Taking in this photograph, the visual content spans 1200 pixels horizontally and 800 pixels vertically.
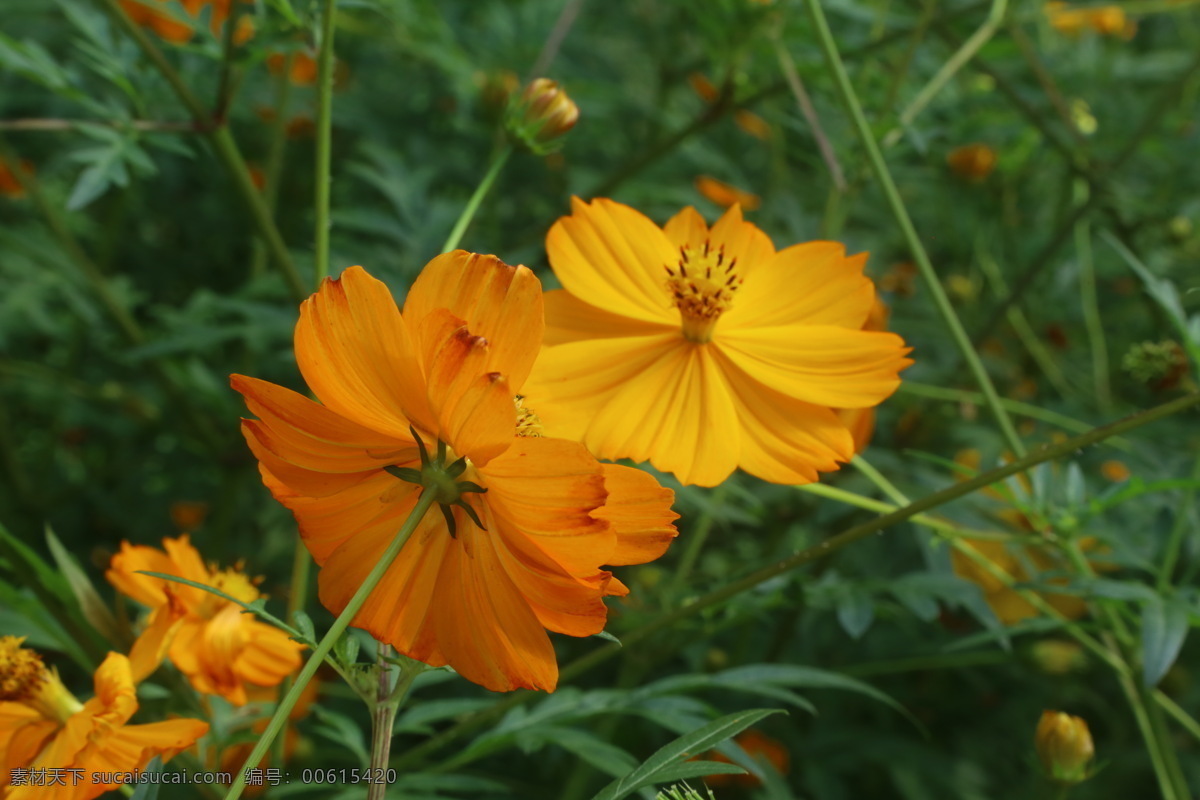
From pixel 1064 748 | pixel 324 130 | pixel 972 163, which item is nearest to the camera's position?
pixel 324 130

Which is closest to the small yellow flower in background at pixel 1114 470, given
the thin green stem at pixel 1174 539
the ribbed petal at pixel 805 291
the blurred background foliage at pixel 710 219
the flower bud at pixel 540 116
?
the blurred background foliage at pixel 710 219

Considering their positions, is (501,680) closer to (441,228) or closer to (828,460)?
(828,460)

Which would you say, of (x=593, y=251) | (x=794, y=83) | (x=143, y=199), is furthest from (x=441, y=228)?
(x=143, y=199)

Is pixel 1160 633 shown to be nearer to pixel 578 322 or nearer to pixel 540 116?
pixel 578 322

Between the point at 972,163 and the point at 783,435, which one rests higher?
the point at 972,163

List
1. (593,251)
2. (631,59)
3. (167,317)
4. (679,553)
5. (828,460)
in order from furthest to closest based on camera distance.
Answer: (631,59), (679,553), (167,317), (593,251), (828,460)

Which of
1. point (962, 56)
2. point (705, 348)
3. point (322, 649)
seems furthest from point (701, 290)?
point (962, 56)
